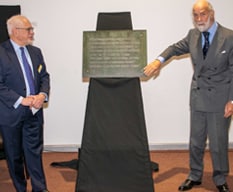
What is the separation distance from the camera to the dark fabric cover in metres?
3.36

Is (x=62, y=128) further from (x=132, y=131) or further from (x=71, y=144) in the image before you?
(x=132, y=131)

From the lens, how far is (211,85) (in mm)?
3189

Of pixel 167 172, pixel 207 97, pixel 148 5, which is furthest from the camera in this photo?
pixel 148 5

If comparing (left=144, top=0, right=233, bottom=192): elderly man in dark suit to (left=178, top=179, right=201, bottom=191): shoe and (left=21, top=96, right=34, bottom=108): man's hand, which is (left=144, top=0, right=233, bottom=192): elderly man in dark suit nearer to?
(left=178, top=179, right=201, bottom=191): shoe

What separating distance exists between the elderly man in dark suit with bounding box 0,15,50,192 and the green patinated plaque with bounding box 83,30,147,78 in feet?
1.45

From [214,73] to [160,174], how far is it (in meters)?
1.28

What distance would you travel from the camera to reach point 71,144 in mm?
4695

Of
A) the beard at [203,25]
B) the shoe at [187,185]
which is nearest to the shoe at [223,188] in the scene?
the shoe at [187,185]

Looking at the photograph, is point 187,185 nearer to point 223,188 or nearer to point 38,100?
point 223,188

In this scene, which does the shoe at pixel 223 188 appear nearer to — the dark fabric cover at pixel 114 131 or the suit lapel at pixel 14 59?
the dark fabric cover at pixel 114 131

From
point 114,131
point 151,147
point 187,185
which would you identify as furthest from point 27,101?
point 151,147

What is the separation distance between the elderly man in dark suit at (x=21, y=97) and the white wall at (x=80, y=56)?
1.37m

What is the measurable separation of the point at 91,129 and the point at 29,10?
1.86 m

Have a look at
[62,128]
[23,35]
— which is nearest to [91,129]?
[23,35]
